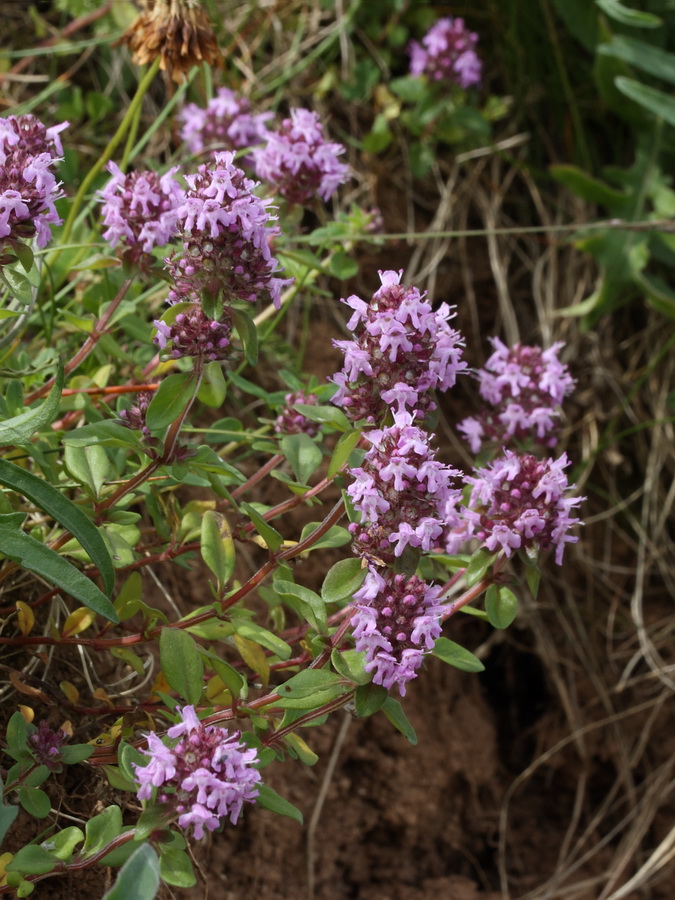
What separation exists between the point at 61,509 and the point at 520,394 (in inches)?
42.7

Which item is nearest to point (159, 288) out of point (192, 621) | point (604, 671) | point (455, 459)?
point (192, 621)

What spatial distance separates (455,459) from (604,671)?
2.85 ft

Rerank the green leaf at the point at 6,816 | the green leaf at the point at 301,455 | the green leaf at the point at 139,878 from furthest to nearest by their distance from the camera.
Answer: the green leaf at the point at 301,455
the green leaf at the point at 6,816
the green leaf at the point at 139,878

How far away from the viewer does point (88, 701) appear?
1.99m

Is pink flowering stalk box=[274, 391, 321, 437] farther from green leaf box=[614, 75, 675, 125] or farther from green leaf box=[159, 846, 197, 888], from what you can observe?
Answer: green leaf box=[614, 75, 675, 125]

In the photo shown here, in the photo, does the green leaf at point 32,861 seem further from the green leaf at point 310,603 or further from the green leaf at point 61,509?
the green leaf at point 310,603

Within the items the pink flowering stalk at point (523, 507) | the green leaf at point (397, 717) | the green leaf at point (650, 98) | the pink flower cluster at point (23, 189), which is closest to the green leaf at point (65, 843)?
the green leaf at point (397, 717)

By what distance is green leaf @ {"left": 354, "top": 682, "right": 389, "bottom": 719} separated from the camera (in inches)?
59.1

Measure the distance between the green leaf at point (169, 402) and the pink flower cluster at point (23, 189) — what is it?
32 centimetres

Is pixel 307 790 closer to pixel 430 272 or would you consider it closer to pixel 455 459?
pixel 455 459

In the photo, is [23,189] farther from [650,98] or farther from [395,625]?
[650,98]

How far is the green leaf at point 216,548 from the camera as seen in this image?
1731 mm

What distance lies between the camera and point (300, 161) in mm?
2158

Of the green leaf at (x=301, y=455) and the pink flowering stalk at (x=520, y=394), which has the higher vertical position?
the green leaf at (x=301, y=455)
